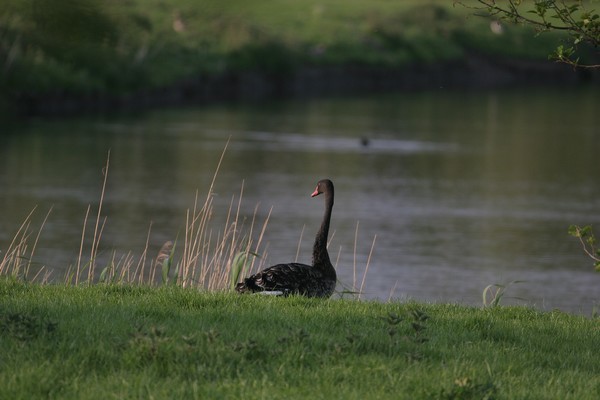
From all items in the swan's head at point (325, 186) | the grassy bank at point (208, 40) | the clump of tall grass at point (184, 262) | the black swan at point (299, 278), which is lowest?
the clump of tall grass at point (184, 262)

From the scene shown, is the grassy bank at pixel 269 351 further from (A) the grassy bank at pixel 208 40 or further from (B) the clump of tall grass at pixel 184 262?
(B) the clump of tall grass at pixel 184 262

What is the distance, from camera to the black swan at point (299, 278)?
10828 mm

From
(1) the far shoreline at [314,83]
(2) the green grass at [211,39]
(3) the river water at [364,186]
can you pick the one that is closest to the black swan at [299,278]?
(2) the green grass at [211,39]

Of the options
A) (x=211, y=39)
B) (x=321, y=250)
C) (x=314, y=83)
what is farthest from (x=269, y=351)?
(x=314, y=83)

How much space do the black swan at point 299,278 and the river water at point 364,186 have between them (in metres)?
4.18

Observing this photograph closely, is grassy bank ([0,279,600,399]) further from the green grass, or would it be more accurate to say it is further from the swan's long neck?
the swan's long neck

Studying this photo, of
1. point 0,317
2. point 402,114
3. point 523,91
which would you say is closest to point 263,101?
point 402,114

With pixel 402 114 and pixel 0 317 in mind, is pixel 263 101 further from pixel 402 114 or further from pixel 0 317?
pixel 0 317

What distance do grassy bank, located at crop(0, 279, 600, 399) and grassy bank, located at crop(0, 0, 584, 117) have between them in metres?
1.73

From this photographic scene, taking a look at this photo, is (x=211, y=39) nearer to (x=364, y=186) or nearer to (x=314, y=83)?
(x=364, y=186)

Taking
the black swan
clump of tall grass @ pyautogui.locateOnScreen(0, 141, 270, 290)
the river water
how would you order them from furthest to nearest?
the river water
clump of tall grass @ pyautogui.locateOnScreen(0, 141, 270, 290)
the black swan

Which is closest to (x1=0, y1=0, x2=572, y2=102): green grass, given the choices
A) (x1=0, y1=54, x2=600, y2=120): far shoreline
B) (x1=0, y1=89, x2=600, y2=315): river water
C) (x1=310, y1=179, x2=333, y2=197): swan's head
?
(x1=0, y1=54, x2=600, y2=120): far shoreline

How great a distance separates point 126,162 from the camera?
5019cm

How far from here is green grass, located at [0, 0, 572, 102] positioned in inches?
145
